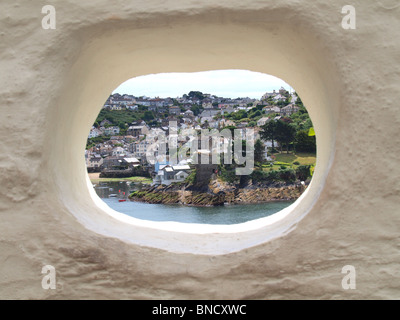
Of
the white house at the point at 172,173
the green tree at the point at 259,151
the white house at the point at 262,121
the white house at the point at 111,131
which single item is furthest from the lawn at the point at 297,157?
the white house at the point at 111,131

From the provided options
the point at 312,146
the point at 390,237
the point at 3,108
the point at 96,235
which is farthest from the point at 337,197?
the point at 312,146

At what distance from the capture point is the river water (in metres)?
13.4

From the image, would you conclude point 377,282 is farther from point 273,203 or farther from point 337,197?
point 273,203

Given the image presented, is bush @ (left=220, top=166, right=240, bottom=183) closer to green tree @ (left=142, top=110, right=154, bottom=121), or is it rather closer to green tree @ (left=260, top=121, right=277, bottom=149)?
green tree @ (left=260, top=121, right=277, bottom=149)

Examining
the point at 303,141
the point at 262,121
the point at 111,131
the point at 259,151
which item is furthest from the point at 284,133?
the point at 111,131

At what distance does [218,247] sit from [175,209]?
42.6 feet

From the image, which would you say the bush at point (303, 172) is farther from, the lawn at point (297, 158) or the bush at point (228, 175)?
the bush at point (228, 175)

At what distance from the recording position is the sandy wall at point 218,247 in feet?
6.20

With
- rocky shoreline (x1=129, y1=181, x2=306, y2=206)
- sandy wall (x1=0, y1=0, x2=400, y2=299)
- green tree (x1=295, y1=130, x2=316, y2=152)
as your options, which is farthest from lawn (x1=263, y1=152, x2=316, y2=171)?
sandy wall (x1=0, y1=0, x2=400, y2=299)

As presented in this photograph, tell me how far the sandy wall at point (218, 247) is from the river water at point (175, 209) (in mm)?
10984

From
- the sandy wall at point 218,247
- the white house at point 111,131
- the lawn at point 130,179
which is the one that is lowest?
the lawn at point 130,179

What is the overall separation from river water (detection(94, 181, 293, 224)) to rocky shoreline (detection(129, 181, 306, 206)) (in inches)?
8.4

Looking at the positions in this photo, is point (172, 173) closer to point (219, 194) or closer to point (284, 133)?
point (219, 194)

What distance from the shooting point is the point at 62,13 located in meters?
1.97
